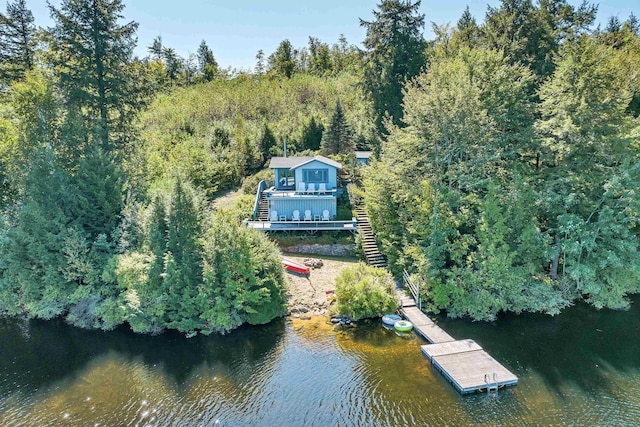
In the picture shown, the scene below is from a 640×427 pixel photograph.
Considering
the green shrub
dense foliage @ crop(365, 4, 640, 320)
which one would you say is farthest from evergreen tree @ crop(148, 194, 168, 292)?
dense foliage @ crop(365, 4, 640, 320)

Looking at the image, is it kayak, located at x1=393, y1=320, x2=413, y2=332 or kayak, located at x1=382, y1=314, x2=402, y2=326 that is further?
kayak, located at x1=382, y1=314, x2=402, y2=326

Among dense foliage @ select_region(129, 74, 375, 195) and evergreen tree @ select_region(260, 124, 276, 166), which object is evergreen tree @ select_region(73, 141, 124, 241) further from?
evergreen tree @ select_region(260, 124, 276, 166)

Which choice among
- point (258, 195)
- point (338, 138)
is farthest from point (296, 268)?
point (338, 138)

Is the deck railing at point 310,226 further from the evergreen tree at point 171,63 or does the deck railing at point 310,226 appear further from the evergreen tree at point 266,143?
the evergreen tree at point 171,63

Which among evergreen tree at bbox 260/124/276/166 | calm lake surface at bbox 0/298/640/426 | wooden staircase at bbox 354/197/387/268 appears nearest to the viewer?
calm lake surface at bbox 0/298/640/426

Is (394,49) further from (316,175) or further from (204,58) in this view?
(204,58)

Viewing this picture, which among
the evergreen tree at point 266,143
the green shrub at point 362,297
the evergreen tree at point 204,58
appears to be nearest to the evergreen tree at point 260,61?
the evergreen tree at point 204,58

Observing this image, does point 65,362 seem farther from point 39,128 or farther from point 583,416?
point 583,416

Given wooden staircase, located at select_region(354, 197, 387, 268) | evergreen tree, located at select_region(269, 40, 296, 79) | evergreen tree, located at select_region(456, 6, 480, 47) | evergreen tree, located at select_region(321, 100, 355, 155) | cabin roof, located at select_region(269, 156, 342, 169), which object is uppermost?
evergreen tree, located at select_region(269, 40, 296, 79)
